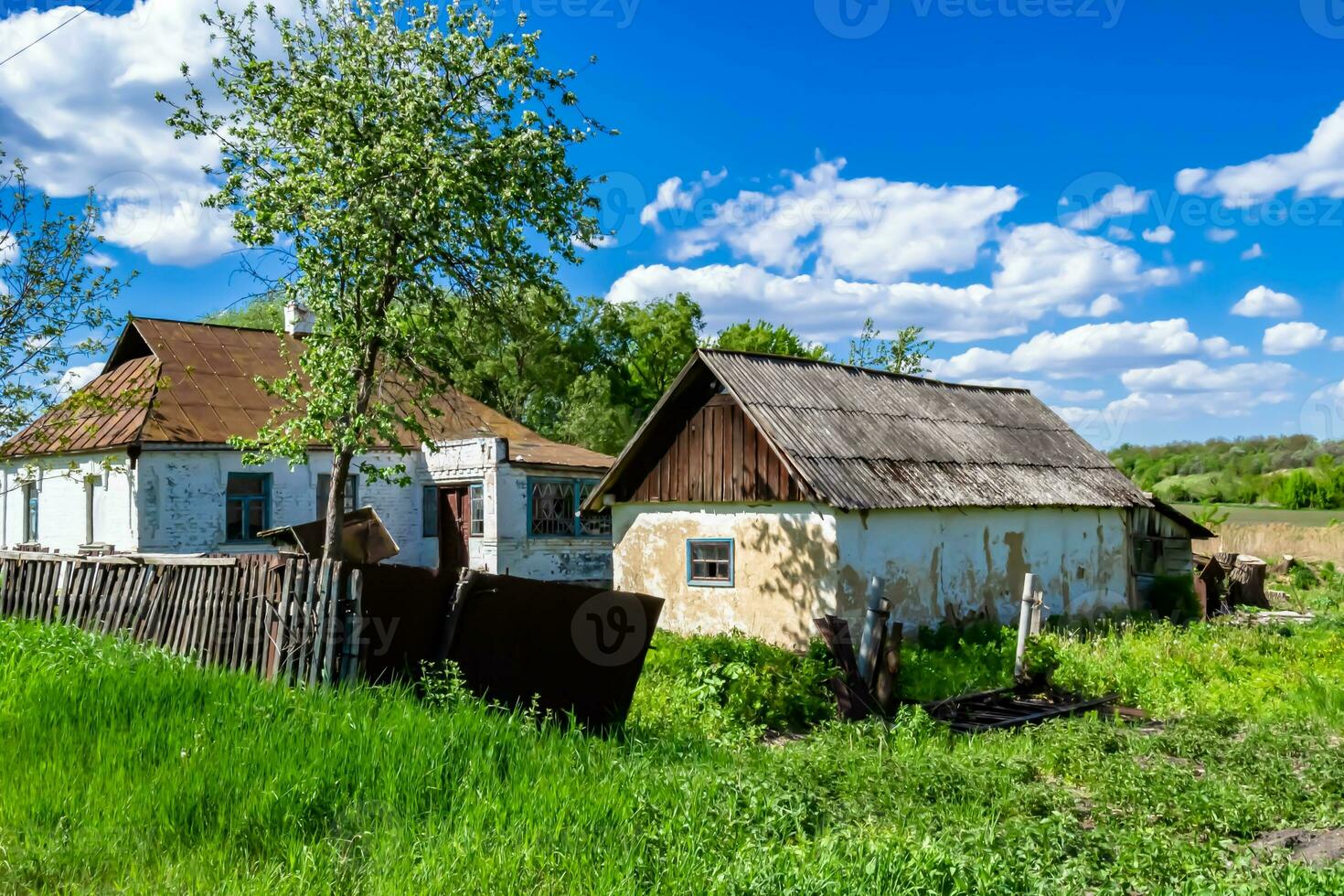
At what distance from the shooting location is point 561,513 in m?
22.1

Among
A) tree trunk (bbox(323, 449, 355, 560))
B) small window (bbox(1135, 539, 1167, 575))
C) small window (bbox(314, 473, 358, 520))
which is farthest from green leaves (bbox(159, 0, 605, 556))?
small window (bbox(1135, 539, 1167, 575))

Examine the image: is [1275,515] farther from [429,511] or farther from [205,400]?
[205,400]

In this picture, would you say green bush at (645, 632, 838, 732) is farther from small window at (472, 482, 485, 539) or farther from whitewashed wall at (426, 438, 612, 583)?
small window at (472, 482, 485, 539)

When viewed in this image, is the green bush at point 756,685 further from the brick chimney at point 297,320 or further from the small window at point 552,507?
the brick chimney at point 297,320

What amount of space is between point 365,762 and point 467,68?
11.6 meters

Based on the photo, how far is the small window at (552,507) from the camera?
21.5 metres

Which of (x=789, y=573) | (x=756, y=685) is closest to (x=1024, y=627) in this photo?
(x=789, y=573)

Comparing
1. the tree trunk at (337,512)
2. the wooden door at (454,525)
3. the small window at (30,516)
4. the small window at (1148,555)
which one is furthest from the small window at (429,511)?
the small window at (1148,555)

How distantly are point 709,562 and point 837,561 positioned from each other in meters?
2.55

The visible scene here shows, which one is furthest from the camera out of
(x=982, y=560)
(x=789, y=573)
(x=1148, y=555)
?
(x=1148, y=555)

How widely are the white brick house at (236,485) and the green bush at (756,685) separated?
322 inches

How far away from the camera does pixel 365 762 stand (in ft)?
18.9

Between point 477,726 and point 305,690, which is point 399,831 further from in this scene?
point 305,690

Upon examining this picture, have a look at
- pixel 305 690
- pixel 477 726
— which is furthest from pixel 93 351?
pixel 477 726
